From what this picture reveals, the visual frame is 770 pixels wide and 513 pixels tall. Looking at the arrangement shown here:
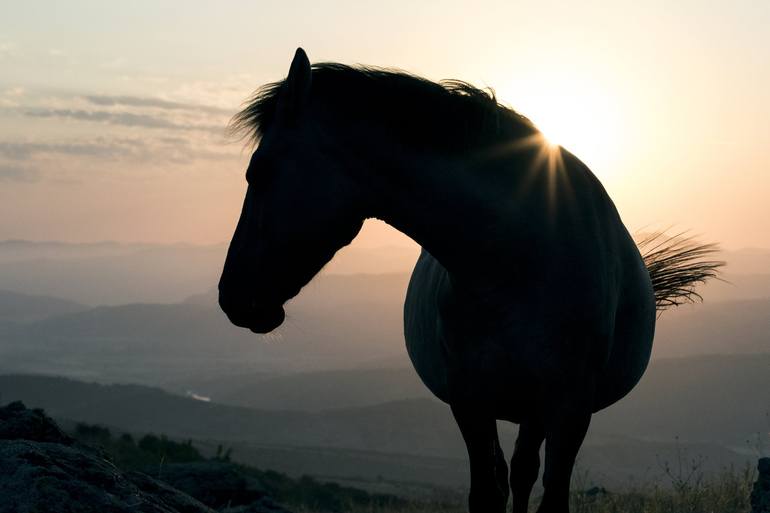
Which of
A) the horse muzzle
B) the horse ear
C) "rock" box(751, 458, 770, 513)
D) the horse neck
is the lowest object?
"rock" box(751, 458, 770, 513)

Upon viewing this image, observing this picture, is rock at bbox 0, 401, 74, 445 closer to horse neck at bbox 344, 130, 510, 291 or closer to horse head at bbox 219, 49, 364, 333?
horse head at bbox 219, 49, 364, 333

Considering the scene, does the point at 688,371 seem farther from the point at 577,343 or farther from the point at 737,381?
the point at 577,343

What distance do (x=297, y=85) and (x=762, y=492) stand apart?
4.63 m

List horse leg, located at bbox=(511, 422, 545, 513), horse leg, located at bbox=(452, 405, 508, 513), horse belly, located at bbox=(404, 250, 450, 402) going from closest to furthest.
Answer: horse leg, located at bbox=(452, 405, 508, 513) → horse belly, located at bbox=(404, 250, 450, 402) → horse leg, located at bbox=(511, 422, 545, 513)

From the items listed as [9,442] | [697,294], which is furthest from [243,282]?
[697,294]

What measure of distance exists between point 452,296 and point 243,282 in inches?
43.8

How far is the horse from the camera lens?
4371 millimetres

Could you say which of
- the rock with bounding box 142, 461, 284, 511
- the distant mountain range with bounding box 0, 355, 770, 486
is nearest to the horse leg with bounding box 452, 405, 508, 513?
the rock with bounding box 142, 461, 284, 511

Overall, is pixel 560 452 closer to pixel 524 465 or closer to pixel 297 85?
pixel 524 465

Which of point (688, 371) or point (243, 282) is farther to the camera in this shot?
point (688, 371)

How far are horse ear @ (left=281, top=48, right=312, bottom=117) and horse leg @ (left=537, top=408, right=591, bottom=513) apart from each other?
201 centimetres

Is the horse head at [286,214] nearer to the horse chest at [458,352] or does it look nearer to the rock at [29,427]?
the horse chest at [458,352]

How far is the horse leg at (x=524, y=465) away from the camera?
5.77 m

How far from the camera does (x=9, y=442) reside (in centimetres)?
435
